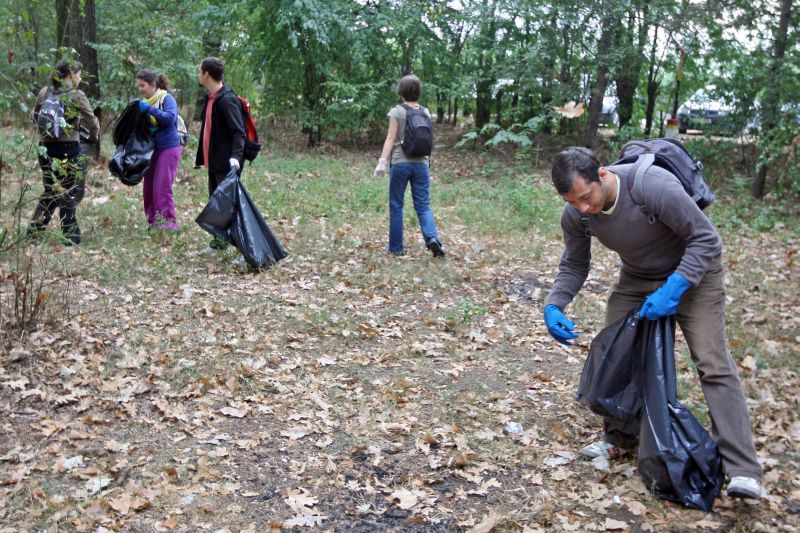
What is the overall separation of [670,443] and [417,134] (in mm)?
4682

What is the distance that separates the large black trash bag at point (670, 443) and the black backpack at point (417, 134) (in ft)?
14.1

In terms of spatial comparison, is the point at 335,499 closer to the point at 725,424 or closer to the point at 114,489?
the point at 114,489

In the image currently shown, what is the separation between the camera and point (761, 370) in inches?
223

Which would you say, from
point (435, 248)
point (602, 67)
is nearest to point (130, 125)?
point (435, 248)

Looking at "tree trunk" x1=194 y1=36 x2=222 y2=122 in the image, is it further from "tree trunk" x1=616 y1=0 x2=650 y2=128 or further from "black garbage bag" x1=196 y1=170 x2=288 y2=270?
"black garbage bag" x1=196 y1=170 x2=288 y2=270

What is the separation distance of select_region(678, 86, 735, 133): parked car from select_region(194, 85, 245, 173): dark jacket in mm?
10264

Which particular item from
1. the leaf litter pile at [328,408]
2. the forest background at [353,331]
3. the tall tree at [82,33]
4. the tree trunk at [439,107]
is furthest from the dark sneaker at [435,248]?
the tree trunk at [439,107]

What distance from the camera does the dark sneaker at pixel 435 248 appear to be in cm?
816

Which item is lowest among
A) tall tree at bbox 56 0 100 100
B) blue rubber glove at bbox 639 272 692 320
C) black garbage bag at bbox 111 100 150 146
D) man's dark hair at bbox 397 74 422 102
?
blue rubber glove at bbox 639 272 692 320

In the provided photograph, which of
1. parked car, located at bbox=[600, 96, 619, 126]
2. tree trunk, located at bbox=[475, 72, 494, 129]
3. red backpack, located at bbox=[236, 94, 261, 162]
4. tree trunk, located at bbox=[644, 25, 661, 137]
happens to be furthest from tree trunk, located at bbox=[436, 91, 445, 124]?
red backpack, located at bbox=[236, 94, 261, 162]

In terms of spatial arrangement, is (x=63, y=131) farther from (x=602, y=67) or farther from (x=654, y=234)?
(x=602, y=67)

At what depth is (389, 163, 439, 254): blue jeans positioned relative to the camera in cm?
786

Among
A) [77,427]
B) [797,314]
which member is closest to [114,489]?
[77,427]

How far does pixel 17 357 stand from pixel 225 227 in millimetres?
2522
